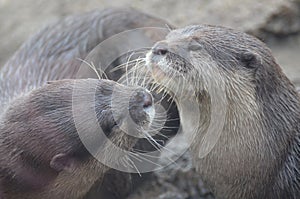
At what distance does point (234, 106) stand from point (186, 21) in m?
1.90

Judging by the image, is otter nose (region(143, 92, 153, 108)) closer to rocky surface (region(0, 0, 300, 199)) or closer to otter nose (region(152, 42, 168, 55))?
otter nose (region(152, 42, 168, 55))

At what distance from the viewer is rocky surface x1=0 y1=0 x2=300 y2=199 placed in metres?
4.21

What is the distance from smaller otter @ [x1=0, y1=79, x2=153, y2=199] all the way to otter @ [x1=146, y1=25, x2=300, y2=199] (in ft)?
0.71

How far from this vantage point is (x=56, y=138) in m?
3.32

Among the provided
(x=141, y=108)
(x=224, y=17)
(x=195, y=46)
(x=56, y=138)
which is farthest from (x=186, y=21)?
(x=56, y=138)

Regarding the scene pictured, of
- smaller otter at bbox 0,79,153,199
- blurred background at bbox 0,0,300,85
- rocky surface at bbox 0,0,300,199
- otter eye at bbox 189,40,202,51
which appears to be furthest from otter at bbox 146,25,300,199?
blurred background at bbox 0,0,300,85

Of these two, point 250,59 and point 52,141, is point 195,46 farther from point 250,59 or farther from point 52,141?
point 52,141

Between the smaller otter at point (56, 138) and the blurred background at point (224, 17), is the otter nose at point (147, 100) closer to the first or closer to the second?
the smaller otter at point (56, 138)

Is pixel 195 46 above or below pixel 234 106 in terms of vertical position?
above

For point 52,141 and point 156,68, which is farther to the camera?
point 156,68

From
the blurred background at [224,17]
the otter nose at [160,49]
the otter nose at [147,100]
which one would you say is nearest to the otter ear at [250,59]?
the otter nose at [160,49]

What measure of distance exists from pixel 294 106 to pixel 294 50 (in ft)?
4.96

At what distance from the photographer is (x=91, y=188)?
12.0 feet

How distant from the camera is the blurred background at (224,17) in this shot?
514cm
